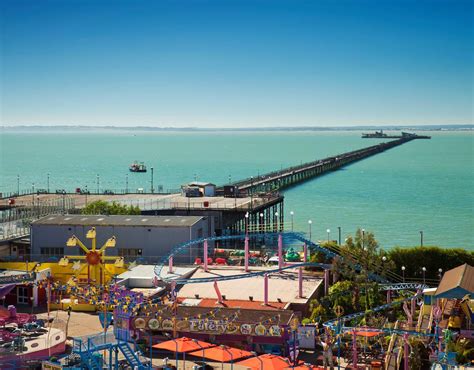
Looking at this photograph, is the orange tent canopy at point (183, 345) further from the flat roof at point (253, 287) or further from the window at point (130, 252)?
the window at point (130, 252)

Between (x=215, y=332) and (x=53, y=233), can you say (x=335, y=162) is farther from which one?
(x=215, y=332)

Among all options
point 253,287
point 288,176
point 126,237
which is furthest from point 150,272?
point 288,176

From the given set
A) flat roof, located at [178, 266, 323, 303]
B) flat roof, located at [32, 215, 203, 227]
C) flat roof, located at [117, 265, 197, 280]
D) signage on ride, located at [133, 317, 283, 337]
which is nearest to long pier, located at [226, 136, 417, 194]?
flat roof, located at [32, 215, 203, 227]

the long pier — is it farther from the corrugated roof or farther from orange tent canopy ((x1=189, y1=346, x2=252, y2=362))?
orange tent canopy ((x1=189, y1=346, x2=252, y2=362))

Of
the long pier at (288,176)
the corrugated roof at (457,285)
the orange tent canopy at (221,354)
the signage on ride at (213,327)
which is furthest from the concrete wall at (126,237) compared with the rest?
the long pier at (288,176)

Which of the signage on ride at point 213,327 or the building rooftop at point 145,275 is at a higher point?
the building rooftop at point 145,275

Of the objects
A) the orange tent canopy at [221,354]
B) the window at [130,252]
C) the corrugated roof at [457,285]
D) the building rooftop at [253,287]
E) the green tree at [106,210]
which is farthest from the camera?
the green tree at [106,210]
